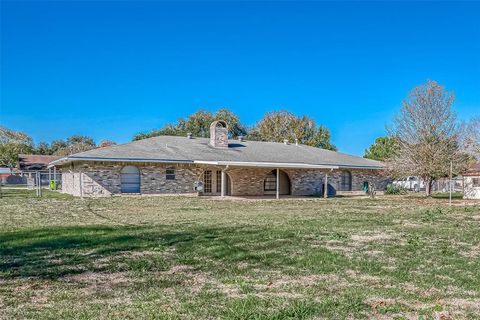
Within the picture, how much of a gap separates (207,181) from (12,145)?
41317 millimetres

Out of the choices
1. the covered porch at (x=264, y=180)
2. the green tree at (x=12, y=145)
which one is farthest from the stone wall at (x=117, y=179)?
the green tree at (x=12, y=145)

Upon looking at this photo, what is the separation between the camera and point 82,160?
22125 mm

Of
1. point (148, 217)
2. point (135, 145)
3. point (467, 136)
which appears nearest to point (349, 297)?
point (148, 217)

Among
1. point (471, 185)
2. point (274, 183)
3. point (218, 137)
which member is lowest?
point (471, 185)

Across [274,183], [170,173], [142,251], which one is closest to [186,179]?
[170,173]

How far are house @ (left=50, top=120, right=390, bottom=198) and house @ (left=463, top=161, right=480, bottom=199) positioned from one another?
207 inches

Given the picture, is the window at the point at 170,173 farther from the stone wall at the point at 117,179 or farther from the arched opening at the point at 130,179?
the arched opening at the point at 130,179

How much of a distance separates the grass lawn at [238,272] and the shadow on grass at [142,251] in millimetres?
18

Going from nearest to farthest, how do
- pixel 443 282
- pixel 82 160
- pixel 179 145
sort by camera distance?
pixel 443 282 < pixel 82 160 < pixel 179 145

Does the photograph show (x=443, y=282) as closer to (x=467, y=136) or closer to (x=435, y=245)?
(x=435, y=245)

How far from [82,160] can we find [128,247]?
15.9 m

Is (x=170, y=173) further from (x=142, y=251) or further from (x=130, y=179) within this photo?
(x=142, y=251)

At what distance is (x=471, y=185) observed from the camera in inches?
1078

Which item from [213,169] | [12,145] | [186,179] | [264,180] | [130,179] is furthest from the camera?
[12,145]
